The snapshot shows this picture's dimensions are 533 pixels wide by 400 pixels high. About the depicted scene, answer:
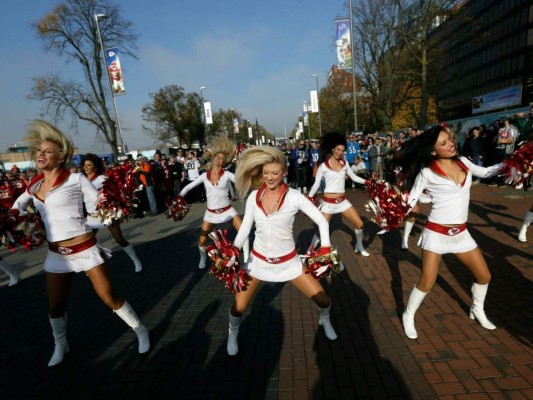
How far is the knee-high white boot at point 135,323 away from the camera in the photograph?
3135mm

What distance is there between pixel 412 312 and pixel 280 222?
5.83 feet

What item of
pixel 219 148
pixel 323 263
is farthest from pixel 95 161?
pixel 323 263

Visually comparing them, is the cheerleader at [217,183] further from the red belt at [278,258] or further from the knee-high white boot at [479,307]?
the knee-high white boot at [479,307]

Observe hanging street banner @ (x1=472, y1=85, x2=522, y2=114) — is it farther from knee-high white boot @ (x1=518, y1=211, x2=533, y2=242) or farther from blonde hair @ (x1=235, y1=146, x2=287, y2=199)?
blonde hair @ (x1=235, y1=146, x2=287, y2=199)

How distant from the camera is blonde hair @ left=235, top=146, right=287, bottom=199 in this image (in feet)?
9.41

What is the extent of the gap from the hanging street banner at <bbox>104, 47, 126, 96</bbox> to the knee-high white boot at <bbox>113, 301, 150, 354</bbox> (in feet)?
56.1

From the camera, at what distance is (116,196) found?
141 inches

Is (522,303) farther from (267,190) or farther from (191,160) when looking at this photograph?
(191,160)

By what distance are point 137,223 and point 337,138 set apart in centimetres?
785

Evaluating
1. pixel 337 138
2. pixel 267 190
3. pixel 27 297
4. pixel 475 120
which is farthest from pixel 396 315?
pixel 475 120

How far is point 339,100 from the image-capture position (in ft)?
154

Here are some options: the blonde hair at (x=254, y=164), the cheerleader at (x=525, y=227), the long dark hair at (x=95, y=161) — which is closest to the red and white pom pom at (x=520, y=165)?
the blonde hair at (x=254, y=164)

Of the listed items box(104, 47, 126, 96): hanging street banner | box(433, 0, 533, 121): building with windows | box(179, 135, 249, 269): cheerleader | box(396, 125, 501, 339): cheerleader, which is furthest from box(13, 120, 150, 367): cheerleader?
box(433, 0, 533, 121): building with windows

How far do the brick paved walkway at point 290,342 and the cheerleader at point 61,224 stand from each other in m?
0.60
